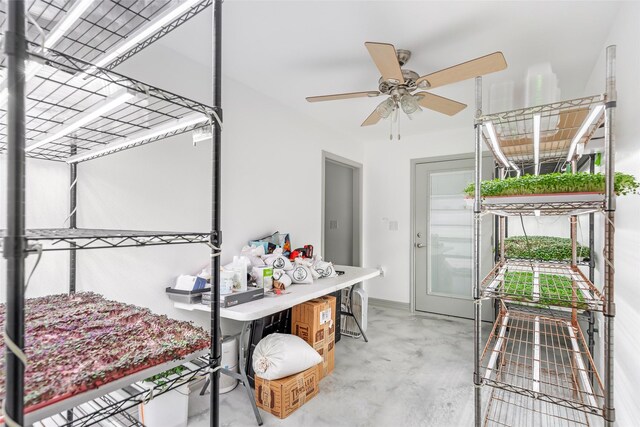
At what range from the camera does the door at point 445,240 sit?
4.05m

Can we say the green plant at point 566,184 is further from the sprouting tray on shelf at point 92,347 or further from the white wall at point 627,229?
the sprouting tray on shelf at point 92,347

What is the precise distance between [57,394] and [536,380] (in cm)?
181

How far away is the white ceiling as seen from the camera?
5.78 feet

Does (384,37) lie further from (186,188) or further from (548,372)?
(548,372)

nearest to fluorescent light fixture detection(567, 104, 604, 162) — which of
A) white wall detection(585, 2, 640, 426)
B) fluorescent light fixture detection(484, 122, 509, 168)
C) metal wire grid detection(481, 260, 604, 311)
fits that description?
white wall detection(585, 2, 640, 426)

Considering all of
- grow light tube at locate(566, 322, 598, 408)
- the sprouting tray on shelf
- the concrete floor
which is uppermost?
the sprouting tray on shelf

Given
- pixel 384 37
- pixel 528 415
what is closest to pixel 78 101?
pixel 384 37

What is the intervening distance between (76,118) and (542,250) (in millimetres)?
2940

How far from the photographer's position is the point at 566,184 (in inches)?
51.6

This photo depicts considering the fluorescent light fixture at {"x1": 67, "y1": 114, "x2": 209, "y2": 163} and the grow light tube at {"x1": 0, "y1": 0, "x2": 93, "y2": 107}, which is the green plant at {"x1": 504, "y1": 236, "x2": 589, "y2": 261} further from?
→ the grow light tube at {"x1": 0, "y1": 0, "x2": 93, "y2": 107}

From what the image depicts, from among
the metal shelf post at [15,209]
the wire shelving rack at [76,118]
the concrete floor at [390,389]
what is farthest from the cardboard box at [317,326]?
the metal shelf post at [15,209]

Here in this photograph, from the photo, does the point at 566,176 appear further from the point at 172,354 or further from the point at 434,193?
the point at 434,193

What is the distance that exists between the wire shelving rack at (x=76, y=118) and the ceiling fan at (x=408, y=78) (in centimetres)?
105

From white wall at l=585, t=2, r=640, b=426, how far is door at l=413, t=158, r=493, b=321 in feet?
7.27
